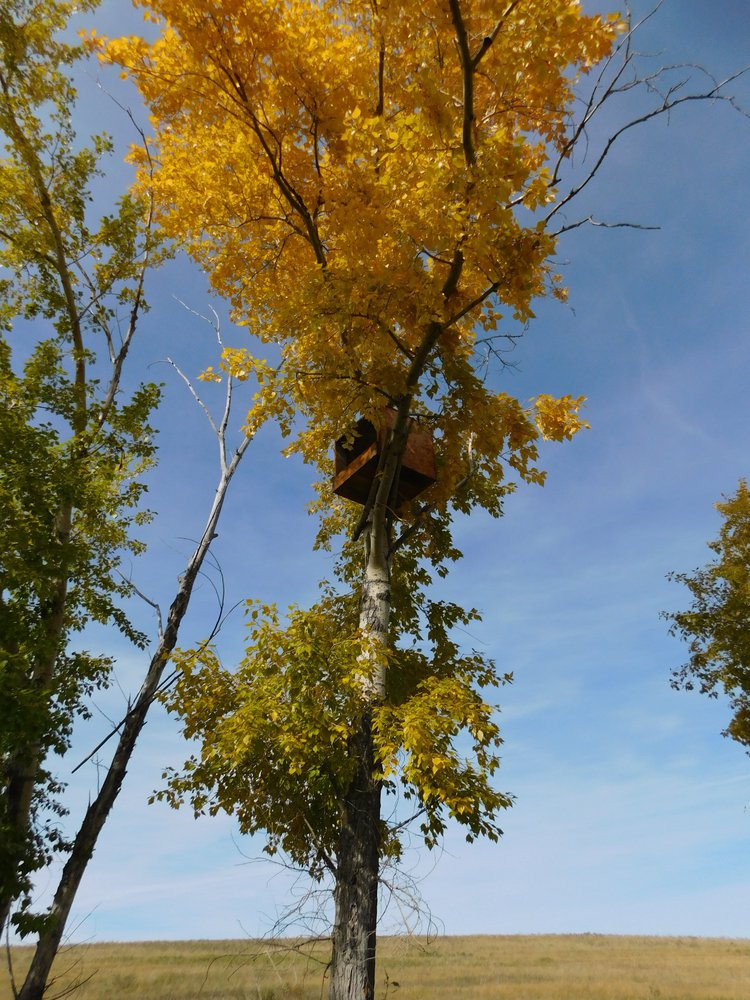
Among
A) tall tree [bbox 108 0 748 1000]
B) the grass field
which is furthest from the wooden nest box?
the grass field

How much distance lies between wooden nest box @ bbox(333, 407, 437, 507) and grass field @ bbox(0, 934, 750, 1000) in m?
5.16

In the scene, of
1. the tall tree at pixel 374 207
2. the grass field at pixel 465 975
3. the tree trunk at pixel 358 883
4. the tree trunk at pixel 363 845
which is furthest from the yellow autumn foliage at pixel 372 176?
the grass field at pixel 465 975

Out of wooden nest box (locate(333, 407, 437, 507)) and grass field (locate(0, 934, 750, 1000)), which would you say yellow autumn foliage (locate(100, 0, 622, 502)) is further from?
grass field (locate(0, 934, 750, 1000))

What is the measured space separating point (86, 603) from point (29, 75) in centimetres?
807

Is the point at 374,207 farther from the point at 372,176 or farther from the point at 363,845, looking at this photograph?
the point at 363,845

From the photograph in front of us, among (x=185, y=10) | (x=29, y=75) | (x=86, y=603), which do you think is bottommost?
(x=86, y=603)

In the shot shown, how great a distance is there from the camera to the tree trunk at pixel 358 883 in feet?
17.4

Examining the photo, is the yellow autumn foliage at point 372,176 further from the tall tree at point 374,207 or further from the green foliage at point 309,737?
the green foliage at point 309,737

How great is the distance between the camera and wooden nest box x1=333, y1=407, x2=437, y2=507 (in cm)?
772

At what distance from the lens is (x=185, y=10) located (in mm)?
6391

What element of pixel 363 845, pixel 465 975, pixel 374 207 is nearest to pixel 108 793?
pixel 363 845

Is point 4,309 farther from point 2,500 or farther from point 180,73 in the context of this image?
point 180,73

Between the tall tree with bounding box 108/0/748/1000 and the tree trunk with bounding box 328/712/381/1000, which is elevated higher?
the tall tree with bounding box 108/0/748/1000

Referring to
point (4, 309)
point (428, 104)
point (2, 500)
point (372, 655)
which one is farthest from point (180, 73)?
→ point (372, 655)
